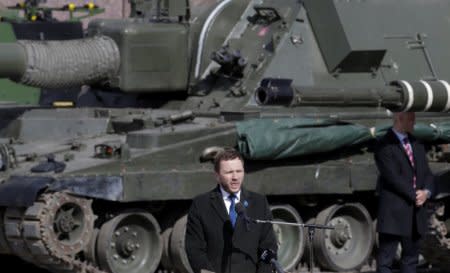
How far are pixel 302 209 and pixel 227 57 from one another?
6.20ft

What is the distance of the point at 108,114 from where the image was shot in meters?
15.1

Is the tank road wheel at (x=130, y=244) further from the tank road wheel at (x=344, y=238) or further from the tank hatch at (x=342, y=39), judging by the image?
the tank hatch at (x=342, y=39)

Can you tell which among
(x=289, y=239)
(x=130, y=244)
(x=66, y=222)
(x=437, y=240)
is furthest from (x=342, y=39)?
(x=66, y=222)

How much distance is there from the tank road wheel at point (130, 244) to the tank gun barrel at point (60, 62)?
2.13 m

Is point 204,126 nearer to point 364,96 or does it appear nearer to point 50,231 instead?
point 50,231

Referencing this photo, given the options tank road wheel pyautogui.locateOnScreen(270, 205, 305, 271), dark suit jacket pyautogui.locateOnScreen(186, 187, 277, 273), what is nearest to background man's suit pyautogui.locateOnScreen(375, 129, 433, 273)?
tank road wheel pyautogui.locateOnScreen(270, 205, 305, 271)

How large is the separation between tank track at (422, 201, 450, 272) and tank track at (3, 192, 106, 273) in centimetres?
374

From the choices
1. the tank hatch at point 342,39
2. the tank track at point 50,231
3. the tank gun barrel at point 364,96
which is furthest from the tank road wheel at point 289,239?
the tank gun barrel at point 364,96

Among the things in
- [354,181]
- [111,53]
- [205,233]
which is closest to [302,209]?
[354,181]

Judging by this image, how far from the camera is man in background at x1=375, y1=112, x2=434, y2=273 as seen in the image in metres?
12.6

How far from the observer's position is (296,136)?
14.3 meters

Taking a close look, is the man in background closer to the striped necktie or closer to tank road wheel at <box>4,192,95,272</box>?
the striped necktie

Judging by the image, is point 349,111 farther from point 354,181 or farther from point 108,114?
point 108,114

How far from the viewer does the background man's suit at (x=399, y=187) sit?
1259 cm
